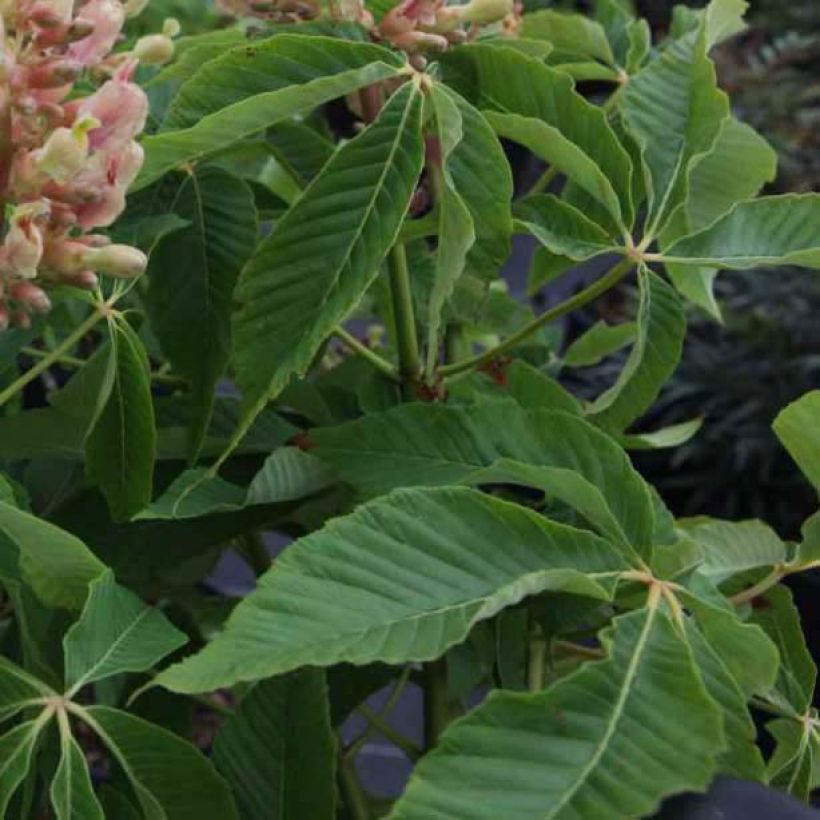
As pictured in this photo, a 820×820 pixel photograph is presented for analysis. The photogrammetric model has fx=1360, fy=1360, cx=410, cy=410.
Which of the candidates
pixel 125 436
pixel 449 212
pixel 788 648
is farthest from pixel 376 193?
pixel 788 648

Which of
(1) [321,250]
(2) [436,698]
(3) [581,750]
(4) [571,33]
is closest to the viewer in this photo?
(3) [581,750]

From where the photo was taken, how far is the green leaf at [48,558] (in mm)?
443

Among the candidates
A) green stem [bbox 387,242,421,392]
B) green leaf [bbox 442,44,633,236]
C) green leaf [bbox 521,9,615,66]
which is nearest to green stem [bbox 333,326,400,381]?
green stem [bbox 387,242,421,392]

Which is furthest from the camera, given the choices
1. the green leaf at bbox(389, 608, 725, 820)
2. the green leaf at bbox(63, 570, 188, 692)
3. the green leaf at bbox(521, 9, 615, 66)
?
the green leaf at bbox(521, 9, 615, 66)

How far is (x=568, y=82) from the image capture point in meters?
0.51

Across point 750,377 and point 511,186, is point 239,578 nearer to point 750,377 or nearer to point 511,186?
point 750,377

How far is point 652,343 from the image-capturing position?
1.78 ft

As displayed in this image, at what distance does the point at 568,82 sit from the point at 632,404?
0.13 metres

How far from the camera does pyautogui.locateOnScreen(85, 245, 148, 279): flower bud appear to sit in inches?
17.9

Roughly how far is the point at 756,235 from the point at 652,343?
0.20 ft

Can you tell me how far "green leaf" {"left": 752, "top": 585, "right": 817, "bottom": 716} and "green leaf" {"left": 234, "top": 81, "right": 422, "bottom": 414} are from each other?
0.74ft

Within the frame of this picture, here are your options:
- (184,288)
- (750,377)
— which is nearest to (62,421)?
(184,288)

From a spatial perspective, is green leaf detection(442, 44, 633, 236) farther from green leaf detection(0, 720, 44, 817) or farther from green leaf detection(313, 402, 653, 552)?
green leaf detection(0, 720, 44, 817)

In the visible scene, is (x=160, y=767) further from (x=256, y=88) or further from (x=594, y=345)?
(x=594, y=345)
